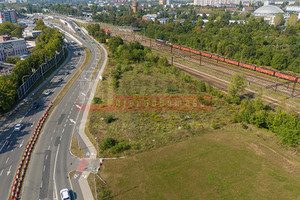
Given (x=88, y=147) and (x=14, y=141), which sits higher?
(x=14, y=141)

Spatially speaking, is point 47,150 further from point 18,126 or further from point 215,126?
point 215,126

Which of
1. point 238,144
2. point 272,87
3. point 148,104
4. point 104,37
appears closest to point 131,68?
point 148,104

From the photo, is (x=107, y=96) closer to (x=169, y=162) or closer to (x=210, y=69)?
(x=169, y=162)

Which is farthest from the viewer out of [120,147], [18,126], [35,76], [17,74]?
[35,76]

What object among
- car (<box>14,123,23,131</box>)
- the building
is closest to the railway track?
car (<box>14,123,23,131</box>)

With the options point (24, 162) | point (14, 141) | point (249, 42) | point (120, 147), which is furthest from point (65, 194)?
point (249, 42)
